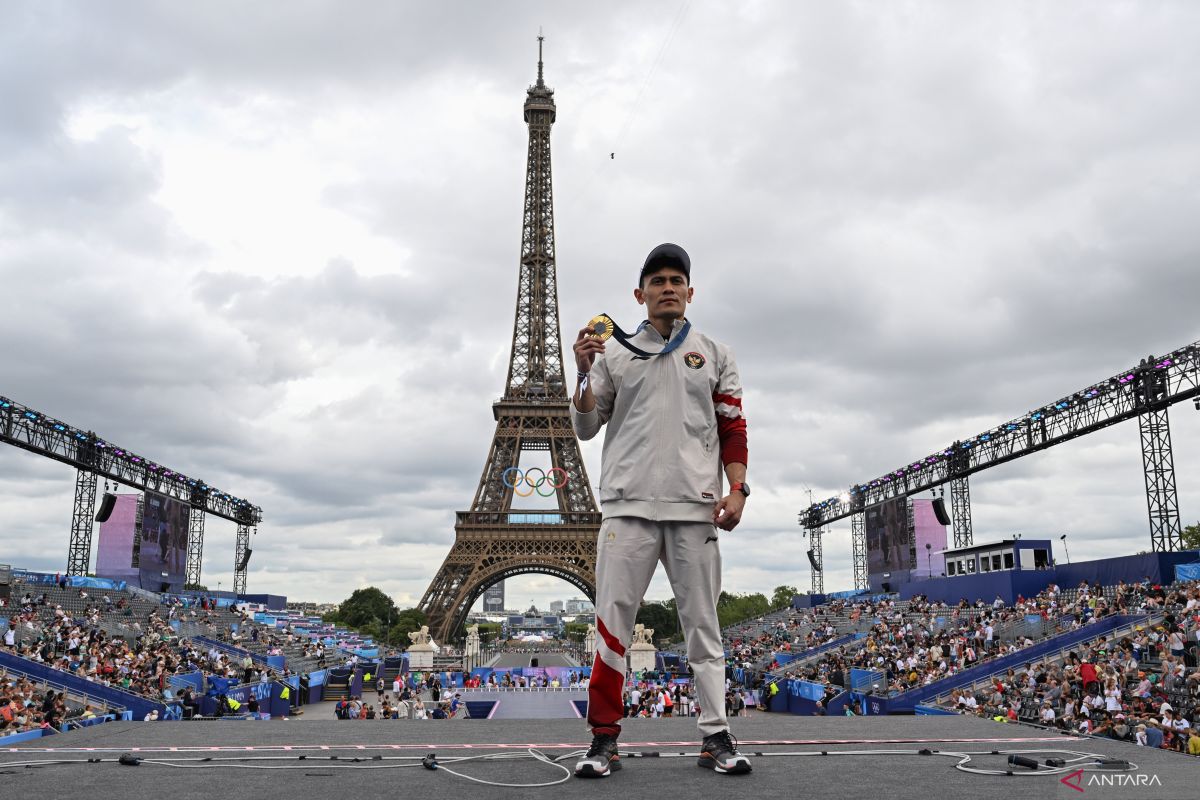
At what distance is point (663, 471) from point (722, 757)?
1.32 metres

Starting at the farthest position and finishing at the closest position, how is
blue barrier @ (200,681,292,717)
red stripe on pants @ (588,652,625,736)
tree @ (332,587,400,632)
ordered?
tree @ (332,587,400,632) → blue barrier @ (200,681,292,717) → red stripe on pants @ (588,652,625,736)

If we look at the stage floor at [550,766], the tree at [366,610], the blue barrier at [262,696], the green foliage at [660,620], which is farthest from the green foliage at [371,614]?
the stage floor at [550,766]

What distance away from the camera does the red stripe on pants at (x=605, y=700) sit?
12.9 ft

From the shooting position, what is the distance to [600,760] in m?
3.69

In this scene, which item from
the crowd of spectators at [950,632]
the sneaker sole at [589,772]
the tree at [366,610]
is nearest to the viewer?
the sneaker sole at [589,772]

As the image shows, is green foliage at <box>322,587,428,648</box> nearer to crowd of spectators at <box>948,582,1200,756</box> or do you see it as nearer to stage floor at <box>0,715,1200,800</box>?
crowd of spectators at <box>948,582,1200,756</box>

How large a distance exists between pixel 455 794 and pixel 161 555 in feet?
157

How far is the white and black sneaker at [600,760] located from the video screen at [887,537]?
4600 cm

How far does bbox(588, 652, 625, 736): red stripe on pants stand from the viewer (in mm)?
3943

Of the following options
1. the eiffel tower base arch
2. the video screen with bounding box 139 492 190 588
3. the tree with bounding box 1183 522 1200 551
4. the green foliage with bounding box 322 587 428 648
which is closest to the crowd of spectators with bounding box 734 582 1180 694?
the eiffel tower base arch

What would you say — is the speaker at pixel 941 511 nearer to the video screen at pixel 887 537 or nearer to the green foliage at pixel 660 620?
the video screen at pixel 887 537

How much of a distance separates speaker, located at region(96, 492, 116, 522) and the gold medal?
145 feet

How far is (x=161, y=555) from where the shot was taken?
1767 inches

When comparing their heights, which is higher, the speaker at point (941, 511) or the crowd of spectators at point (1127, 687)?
the speaker at point (941, 511)
